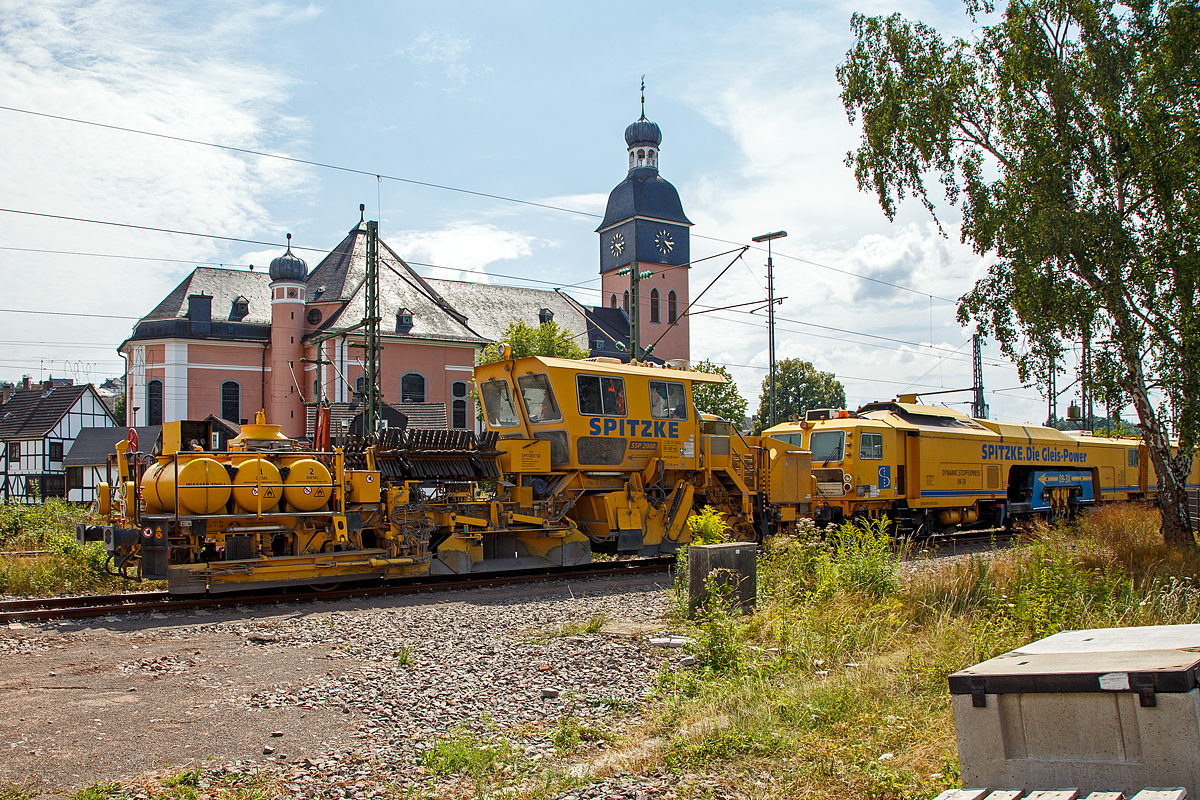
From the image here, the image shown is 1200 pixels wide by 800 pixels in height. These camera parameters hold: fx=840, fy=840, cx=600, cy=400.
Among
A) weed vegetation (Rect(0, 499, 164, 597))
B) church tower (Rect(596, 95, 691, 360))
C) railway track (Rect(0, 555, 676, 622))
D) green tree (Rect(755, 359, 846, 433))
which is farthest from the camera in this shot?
green tree (Rect(755, 359, 846, 433))

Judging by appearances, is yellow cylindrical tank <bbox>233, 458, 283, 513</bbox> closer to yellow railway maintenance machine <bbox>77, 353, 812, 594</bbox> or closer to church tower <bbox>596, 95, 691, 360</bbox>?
yellow railway maintenance machine <bbox>77, 353, 812, 594</bbox>

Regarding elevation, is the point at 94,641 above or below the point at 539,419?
below

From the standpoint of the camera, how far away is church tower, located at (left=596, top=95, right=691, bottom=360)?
63562mm

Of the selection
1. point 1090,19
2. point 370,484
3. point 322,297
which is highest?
point 322,297

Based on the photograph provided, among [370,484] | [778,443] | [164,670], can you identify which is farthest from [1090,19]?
[164,670]

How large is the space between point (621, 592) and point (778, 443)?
227 inches

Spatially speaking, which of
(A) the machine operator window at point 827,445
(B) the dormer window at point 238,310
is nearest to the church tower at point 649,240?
(B) the dormer window at point 238,310

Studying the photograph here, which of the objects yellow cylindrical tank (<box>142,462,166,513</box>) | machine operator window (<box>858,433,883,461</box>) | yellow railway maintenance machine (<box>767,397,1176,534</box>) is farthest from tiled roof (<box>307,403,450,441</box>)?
yellow cylindrical tank (<box>142,462,166,513</box>)

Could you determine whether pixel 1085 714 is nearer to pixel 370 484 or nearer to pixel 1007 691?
pixel 1007 691

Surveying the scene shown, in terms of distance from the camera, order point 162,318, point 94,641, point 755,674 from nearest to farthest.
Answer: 1. point 755,674
2. point 94,641
3. point 162,318

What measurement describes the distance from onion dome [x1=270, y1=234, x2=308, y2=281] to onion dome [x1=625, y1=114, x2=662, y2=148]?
29.4 meters

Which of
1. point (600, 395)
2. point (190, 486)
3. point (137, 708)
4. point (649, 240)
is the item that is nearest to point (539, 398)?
point (600, 395)

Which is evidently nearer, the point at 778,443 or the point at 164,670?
the point at 164,670

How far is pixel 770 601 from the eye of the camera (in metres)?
9.07
